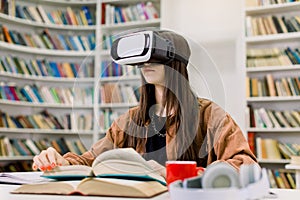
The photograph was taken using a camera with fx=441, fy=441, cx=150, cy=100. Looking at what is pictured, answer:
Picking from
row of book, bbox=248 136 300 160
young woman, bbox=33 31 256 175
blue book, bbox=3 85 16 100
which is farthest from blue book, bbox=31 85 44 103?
young woman, bbox=33 31 256 175

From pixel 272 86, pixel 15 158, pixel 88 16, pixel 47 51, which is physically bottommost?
pixel 15 158

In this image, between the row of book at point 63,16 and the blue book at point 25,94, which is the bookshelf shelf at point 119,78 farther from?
the row of book at point 63,16

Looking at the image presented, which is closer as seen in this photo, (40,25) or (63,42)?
(40,25)

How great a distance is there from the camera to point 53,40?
4363 millimetres

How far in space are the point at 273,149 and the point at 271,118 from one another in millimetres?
257

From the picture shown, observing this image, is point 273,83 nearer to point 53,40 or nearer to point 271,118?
point 271,118

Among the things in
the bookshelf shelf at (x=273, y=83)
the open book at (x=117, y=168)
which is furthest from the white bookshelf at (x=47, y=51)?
the open book at (x=117, y=168)

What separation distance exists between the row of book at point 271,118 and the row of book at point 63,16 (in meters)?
1.88

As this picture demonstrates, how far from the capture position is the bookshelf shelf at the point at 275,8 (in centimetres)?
368

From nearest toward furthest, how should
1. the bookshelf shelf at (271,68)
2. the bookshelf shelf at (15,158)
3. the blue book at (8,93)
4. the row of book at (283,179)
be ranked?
the row of book at (283,179), the bookshelf shelf at (271,68), the bookshelf shelf at (15,158), the blue book at (8,93)

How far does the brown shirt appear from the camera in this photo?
3.82 feet

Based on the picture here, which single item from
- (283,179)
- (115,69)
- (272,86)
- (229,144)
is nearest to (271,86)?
(272,86)

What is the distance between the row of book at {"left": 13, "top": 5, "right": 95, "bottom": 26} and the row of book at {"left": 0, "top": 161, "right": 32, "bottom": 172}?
4.52 ft

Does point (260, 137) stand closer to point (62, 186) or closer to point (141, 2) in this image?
point (141, 2)
